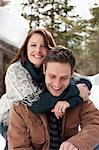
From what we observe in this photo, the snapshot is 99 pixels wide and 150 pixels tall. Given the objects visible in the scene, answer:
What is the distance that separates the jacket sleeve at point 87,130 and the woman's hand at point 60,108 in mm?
139

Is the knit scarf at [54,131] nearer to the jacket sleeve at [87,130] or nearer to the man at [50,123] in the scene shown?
the man at [50,123]

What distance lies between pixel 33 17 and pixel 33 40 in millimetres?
14481

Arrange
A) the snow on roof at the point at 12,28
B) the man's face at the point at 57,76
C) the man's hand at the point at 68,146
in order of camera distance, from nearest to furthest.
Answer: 1. the man's hand at the point at 68,146
2. the man's face at the point at 57,76
3. the snow on roof at the point at 12,28

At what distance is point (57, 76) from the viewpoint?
2.11m

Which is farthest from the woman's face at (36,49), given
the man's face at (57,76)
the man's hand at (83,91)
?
the man's face at (57,76)

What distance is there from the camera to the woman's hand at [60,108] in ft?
6.97

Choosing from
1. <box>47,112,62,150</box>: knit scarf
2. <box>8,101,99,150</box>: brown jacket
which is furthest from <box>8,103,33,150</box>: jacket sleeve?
<box>47,112,62,150</box>: knit scarf

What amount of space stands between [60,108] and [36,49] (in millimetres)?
567

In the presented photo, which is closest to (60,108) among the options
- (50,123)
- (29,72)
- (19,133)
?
(50,123)

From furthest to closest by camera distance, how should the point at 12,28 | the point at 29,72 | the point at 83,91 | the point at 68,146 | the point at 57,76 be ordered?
the point at 12,28 → the point at 29,72 → the point at 83,91 → the point at 57,76 → the point at 68,146

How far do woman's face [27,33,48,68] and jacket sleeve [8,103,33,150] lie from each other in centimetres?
50

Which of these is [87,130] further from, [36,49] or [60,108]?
[36,49]

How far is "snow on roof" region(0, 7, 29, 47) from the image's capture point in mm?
4113

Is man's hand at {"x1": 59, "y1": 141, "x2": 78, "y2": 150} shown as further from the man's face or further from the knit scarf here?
the man's face
